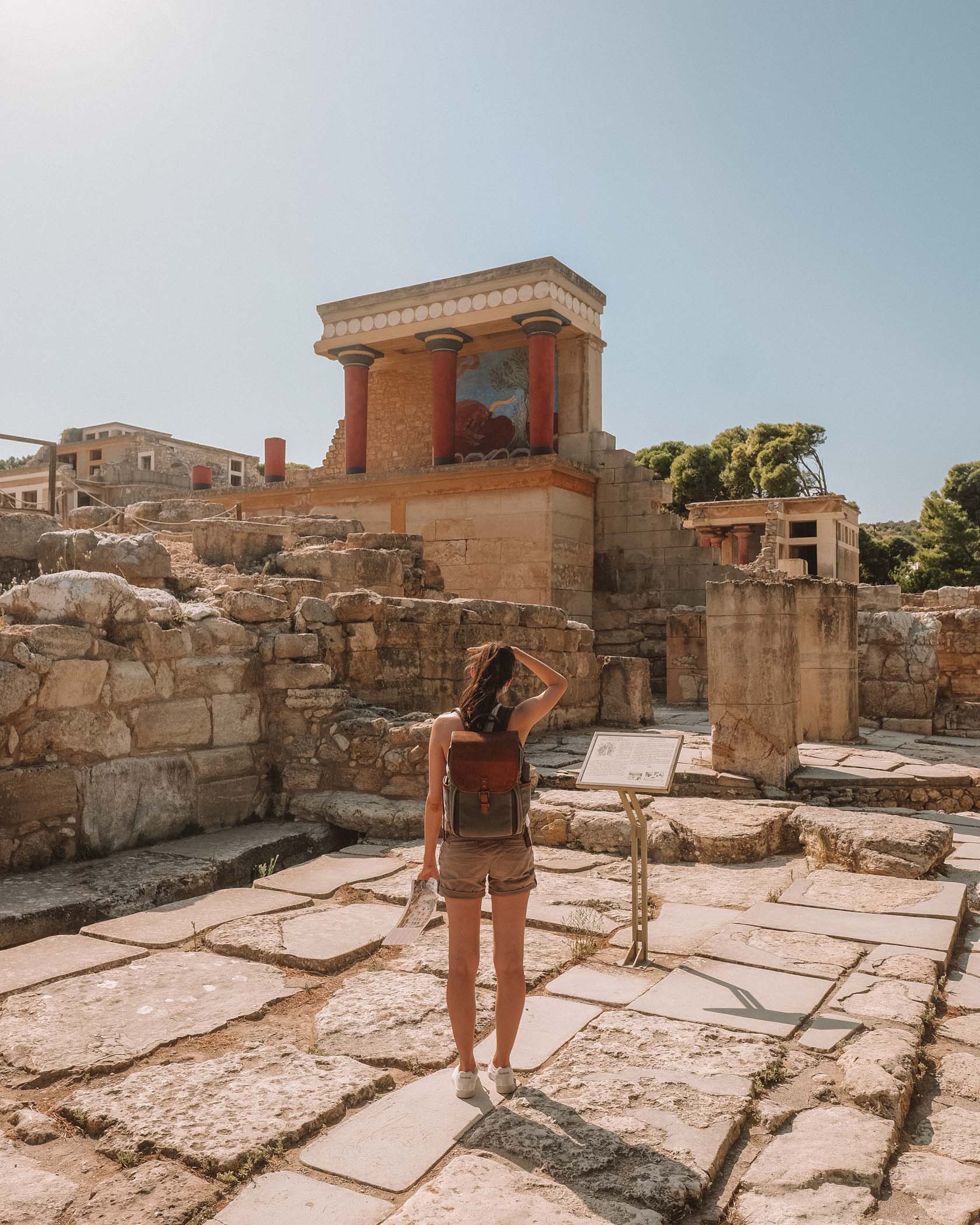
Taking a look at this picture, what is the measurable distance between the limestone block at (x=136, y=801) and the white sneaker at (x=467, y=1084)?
3322 millimetres

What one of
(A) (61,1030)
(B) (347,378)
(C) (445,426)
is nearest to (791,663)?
(A) (61,1030)

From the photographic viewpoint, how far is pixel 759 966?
151 inches

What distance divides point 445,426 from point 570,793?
1240cm

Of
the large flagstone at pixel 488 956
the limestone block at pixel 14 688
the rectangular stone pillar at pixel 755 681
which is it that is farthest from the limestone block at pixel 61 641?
the rectangular stone pillar at pixel 755 681

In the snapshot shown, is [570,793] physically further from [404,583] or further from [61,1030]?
[404,583]

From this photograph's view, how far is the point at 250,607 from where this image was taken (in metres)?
6.86

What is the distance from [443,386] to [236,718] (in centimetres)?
1289

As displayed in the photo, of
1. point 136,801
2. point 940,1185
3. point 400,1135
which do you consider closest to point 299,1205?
point 400,1135

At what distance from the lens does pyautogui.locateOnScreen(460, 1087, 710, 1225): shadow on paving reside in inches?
89.7

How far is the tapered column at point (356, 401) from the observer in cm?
1933

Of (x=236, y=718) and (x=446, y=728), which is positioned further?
(x=236, y=718)

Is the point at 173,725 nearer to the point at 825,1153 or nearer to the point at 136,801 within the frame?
the point at 136,801

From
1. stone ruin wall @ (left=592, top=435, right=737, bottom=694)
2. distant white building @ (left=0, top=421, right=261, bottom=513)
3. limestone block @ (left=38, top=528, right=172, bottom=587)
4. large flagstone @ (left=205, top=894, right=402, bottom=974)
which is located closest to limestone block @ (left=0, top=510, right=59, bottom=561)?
limestone block @ (left=38, top=528, right=172, bottom=587)

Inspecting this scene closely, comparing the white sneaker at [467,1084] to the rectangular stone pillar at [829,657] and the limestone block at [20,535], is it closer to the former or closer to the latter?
the limestone block at [20,535]
